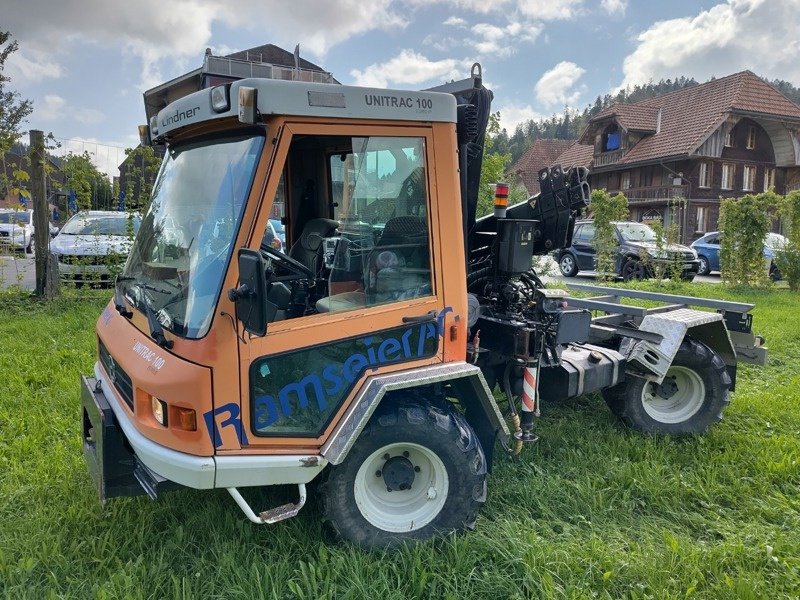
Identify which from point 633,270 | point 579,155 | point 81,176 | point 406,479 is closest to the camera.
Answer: point 406,479

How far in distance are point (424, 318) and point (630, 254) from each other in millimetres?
13407

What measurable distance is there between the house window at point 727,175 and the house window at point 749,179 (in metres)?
1.12

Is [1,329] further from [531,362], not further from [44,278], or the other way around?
[531,362]

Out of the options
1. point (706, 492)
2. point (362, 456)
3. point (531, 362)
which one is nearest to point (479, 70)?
point (531, 362)

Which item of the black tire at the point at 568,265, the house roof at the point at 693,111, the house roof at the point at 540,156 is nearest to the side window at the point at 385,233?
the black tire at the point at 568,265

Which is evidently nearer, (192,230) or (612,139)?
(192,230)

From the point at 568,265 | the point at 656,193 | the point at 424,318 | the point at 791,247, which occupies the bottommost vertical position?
Result: the point at 568,265

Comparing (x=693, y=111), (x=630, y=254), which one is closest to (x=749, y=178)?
(x=693, y=111)

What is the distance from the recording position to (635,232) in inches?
625

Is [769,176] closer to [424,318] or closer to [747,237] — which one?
[747,237]

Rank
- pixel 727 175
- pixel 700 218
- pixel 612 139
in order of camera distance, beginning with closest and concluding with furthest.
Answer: pixel 700 218, pixel 727 175, pixel 612 139

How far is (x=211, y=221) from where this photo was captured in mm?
2746

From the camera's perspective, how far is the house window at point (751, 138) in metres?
32.9

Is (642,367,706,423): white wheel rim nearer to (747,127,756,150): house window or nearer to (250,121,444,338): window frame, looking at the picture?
(250,121,444,338): window frame
